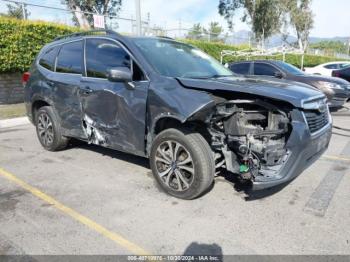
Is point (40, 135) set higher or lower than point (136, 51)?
lower

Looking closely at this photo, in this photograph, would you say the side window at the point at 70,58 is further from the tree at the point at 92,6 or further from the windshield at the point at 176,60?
the tree at the point at 92,6

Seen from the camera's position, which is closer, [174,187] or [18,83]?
[174,187]

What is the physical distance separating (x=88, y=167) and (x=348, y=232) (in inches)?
140

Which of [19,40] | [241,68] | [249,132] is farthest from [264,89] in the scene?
[19,40]

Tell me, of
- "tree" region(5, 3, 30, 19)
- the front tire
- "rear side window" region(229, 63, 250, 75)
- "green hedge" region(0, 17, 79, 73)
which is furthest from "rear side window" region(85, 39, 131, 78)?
"tree" region(5, 3, 30, 19)

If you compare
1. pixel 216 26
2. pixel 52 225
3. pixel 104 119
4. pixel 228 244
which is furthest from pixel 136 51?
pixel 216 26

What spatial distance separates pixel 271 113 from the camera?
140 inches

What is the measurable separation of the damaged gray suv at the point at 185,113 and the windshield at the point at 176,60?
2 cm

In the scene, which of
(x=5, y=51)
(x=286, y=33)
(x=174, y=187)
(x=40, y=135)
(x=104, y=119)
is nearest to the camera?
(x=174, y=187)

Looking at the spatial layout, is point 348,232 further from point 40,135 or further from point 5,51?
point 5,51

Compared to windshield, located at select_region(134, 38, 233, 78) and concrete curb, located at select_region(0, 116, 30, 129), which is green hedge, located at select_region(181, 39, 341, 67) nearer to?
concrete curb, located at select_region(0, 116, 30, 129)

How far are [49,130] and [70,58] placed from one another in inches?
52.4

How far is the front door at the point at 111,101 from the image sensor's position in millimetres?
4215

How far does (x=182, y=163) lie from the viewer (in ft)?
12.8
